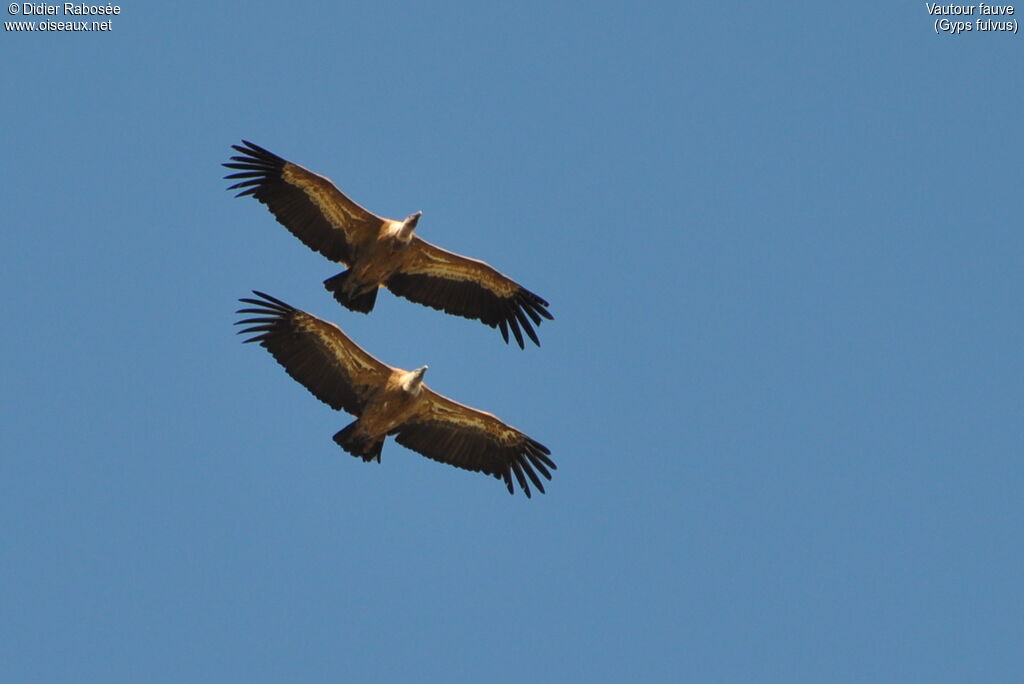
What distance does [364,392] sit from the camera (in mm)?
24516

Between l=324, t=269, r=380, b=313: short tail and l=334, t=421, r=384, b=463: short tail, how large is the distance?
6.62ft

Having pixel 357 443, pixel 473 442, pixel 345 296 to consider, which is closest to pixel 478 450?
pixel 473 442

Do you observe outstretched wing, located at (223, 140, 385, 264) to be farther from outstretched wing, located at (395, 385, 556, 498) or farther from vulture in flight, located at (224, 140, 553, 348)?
outstretched wing, located at (395, 385, 556, 498)

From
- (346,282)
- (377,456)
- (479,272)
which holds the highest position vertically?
(479,272)

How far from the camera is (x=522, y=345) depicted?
25.8 metres

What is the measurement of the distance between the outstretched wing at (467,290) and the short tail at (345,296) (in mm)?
656

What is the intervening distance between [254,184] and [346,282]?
2.30 m

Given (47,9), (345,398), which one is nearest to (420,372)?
(345,398)

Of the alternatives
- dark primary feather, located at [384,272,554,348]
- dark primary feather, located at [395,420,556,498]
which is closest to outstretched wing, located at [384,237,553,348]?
dark primary feather, located at [384,272,554,348]

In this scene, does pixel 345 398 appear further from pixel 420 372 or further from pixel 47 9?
pixel 47 9

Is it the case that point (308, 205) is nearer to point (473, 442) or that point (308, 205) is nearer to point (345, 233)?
point (345, 233)

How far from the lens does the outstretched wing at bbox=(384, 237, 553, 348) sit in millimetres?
25359

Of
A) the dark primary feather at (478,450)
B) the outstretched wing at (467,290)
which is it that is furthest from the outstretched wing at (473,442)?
the outstretched wing at (467,290)

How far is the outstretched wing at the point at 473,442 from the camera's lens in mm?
24953
